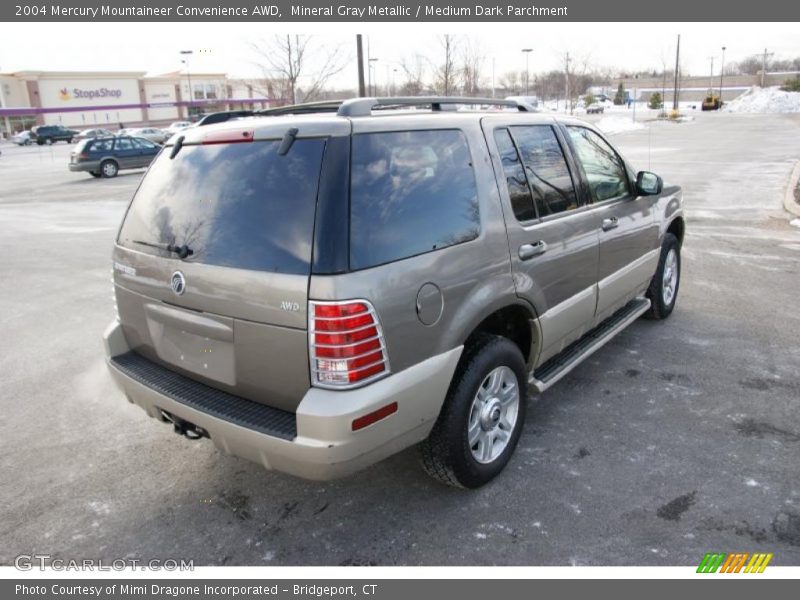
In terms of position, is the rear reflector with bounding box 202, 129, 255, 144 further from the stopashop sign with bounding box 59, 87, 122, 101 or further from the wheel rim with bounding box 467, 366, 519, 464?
the stopashop sign with bounding box 59, 87, 122, 101

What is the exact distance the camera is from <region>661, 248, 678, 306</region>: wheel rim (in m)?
5.59

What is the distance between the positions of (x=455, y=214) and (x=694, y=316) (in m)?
3.83

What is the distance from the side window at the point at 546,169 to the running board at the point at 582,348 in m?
0.96

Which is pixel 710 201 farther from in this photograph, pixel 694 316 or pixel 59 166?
pixel 59 166

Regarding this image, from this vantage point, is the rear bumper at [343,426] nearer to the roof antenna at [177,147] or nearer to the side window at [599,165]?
the roof antenna at [177,147]

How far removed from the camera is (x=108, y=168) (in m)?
24.1

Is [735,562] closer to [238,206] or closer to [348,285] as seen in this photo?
[348,285]

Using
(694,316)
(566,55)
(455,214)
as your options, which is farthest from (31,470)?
(566,55)

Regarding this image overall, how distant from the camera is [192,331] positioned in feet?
9.59

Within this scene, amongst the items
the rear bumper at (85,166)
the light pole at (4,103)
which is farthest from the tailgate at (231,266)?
the light pole at (4,103)

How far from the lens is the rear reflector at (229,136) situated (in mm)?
2850

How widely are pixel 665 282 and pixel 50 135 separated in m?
63.9

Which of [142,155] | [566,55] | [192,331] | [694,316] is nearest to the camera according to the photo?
[192,331]

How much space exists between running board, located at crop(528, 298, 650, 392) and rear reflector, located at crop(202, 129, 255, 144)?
2.06m
